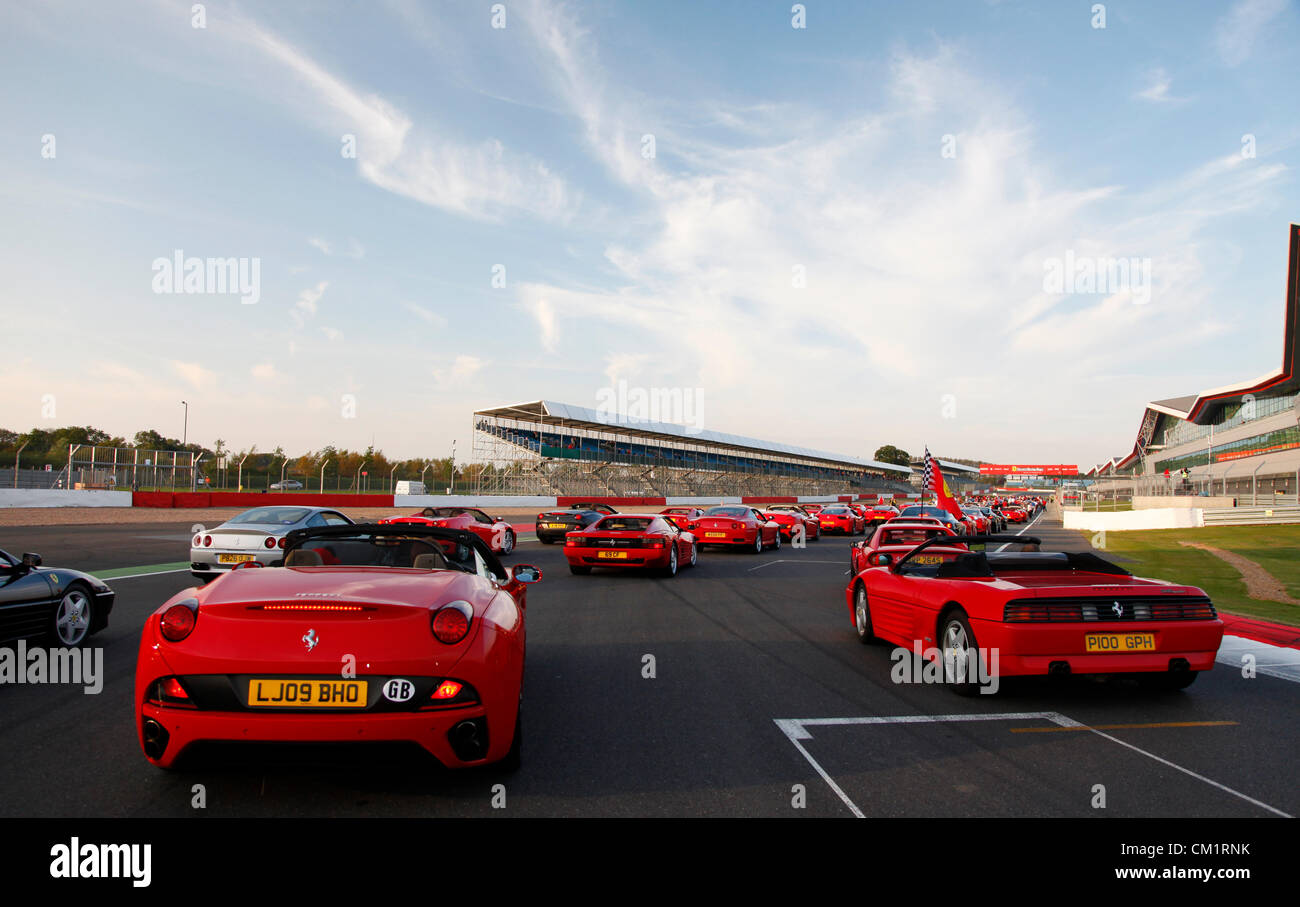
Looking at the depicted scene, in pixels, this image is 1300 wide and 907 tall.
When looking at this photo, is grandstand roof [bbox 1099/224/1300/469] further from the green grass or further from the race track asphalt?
the race track asphalt

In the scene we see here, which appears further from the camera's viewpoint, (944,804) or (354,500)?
(354,500)

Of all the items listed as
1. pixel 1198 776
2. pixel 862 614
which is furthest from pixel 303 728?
pixel 862 614

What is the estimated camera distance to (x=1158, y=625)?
17.4 feet

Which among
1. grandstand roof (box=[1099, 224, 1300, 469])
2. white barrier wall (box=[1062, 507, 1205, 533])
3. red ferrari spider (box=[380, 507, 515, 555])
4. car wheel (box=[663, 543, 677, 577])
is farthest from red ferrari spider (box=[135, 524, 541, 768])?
grandstand roof (box=[1099, 224, 1300, 469])

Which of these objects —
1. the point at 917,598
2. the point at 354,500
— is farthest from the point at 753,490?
the point at 917,598

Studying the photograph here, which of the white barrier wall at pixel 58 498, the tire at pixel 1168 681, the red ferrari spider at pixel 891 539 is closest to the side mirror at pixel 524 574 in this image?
the tire at pixel 1168 681

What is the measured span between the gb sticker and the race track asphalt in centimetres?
23

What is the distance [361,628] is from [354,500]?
1292 inches

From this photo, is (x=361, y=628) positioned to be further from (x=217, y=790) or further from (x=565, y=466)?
(x=565, y=466)

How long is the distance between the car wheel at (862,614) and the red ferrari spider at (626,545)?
224 inches

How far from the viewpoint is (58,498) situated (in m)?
26.7

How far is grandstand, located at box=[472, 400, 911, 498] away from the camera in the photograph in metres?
51.3

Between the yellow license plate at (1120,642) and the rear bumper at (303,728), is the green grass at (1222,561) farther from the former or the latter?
the rear bumper at (303,728)

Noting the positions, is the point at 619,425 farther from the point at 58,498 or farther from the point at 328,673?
the point at 328,673
